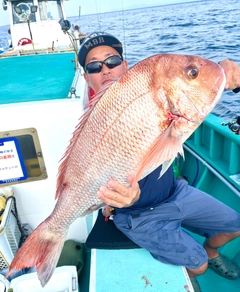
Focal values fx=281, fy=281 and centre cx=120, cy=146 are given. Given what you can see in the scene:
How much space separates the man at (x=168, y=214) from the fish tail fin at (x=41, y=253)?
0.40 m

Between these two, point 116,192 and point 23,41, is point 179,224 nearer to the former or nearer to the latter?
point 116,192

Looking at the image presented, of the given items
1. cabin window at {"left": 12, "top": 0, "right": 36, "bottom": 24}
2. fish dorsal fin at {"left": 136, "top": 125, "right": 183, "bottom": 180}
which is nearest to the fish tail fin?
fish dorsal fin at {"left": 136, "top": 125, "right": 183, "bottom": 180}

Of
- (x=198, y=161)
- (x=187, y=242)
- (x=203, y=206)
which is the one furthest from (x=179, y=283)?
(x=198, y=161)

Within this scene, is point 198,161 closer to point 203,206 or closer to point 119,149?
point 203,206

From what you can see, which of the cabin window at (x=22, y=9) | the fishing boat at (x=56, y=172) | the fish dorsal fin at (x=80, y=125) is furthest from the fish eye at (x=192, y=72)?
the cabin window at (x=22, y=9)

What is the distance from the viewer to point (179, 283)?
178 centimetres

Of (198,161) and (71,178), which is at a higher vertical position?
(71,178)

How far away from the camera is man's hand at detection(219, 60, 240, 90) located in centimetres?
172

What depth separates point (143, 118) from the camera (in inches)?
52.2

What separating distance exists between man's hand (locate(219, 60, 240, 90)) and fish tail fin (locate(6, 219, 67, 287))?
1.37 meters

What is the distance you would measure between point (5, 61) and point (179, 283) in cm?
414

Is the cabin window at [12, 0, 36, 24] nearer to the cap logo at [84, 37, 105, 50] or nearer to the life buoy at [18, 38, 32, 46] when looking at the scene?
the life buoy at [18, 38, 32, 46]

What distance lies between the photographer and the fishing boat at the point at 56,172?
190 centimetres

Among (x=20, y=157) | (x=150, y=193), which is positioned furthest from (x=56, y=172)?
(x=150, y=193)
